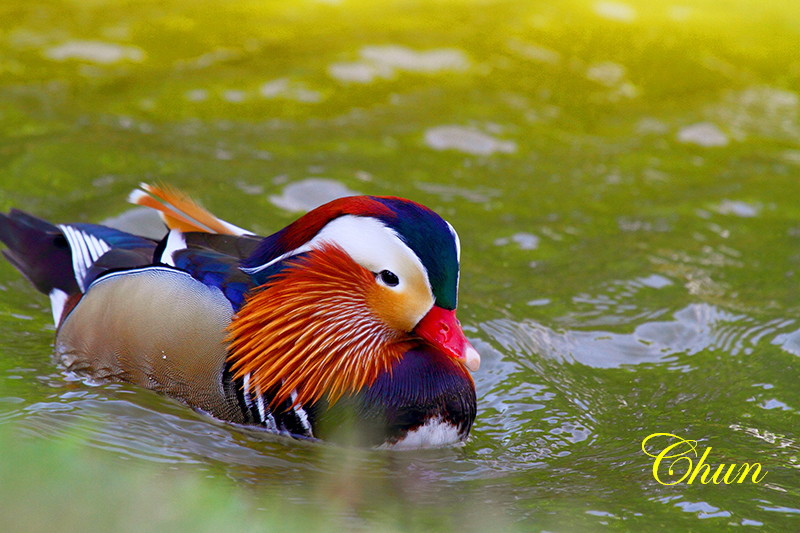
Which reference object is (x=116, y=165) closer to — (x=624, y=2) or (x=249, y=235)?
(x=249, y=235)

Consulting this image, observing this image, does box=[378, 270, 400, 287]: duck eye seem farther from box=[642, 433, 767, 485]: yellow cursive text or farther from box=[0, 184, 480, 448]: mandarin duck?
box=[642, 433, 767, 485]: yellow cursive text

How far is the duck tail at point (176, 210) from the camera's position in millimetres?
4598

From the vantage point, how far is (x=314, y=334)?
4.35m

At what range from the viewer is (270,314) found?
14.2ft

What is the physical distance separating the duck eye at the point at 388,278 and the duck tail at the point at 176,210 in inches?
38.4

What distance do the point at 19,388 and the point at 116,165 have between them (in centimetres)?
262

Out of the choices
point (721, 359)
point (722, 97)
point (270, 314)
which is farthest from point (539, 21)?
point (270, 314)

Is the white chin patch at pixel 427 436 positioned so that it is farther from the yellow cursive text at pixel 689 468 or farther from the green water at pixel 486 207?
the yellow cursive text at pixel 689 468

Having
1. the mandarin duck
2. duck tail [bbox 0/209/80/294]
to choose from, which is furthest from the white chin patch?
duck tail [bbox 0/209/80/294]

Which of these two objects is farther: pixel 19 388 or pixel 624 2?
pixel 624 2

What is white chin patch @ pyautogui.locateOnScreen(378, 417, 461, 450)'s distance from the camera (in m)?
4.13

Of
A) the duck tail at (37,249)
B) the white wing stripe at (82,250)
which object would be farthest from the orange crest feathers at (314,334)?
the duck tail at (37,249)

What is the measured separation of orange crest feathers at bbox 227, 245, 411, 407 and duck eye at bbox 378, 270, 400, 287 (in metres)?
0.07

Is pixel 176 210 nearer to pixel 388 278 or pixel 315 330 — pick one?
pixel 315 330
